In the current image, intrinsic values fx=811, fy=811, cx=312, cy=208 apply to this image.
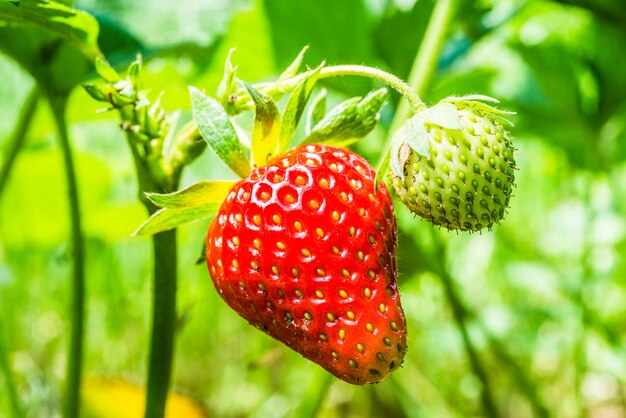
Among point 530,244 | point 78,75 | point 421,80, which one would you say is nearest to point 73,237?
point 78,75

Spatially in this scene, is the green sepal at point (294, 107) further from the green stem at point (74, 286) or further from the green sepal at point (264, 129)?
the green stem at point (74, 286)

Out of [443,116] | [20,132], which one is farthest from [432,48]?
[20,132]

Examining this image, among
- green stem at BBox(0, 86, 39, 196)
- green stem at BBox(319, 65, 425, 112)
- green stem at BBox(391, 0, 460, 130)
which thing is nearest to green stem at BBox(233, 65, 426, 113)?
green stem at BBox(319, 65, 425, 112)

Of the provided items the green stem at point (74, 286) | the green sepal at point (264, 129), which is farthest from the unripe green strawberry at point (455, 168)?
the green stem at point (74, 286)

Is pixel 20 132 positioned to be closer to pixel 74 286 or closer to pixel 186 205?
pixel 74 286

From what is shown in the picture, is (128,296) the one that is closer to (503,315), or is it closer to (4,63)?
(4,63)

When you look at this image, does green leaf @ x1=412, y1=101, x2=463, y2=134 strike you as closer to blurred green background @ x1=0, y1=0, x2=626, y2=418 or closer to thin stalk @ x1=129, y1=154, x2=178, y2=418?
thin stalk @ x1=129, y1=154, x2=178, y2=418
